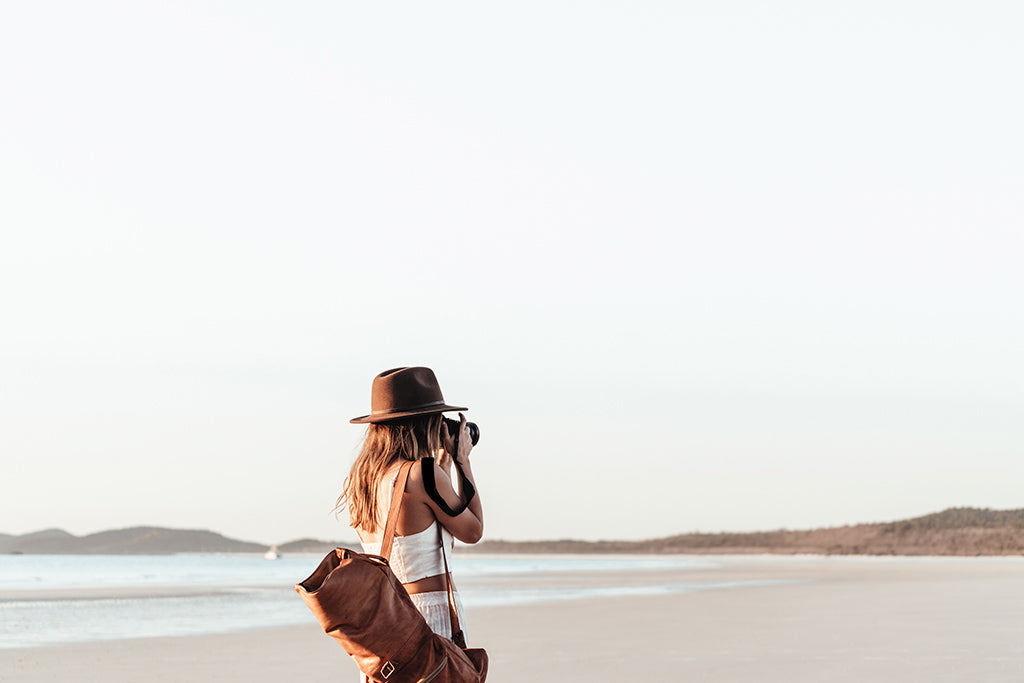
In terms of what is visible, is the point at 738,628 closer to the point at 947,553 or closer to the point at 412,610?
the point at 412,610

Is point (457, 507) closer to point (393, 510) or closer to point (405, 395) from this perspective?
point (393, 510)

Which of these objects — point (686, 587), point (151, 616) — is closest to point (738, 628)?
point (151, 616)

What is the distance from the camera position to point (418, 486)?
9.82ft

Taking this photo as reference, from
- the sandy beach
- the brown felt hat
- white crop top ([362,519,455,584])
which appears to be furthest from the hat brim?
the sandy beach

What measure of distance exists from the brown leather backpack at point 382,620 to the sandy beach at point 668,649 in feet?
17.0

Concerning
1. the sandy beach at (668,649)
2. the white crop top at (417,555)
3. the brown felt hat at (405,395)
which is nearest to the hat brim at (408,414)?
the brown felt hat at (405,395)

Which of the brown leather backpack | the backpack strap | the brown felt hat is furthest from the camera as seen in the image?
the brown felt hat

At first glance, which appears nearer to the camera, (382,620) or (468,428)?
(382,620)

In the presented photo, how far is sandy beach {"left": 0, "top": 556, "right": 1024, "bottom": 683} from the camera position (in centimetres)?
820

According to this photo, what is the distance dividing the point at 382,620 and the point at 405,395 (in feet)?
2.15

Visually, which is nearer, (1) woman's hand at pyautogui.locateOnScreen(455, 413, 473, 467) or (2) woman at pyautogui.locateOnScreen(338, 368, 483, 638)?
(2) woman at pyautogui.locateOnScreen(338, 368, 483, 638)

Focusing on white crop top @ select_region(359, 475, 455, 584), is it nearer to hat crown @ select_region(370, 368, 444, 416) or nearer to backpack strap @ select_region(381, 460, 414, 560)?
backpack strap @ select_region(381, 460, 414, 560)

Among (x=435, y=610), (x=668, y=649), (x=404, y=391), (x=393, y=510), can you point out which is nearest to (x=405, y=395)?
(x=404, y=391)

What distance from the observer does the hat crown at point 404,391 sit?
3145mm
